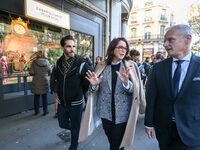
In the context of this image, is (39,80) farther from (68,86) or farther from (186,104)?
(186,104)

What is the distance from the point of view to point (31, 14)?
5.64 metres

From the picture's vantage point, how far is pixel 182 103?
219 centimetres

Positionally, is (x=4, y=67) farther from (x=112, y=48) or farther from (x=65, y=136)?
(x=112, y=48)

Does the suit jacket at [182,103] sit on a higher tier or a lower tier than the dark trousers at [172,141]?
higher

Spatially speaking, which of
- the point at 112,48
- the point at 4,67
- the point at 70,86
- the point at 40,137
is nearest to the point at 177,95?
the point at 112,48

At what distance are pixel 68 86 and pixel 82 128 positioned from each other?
695 millimetres

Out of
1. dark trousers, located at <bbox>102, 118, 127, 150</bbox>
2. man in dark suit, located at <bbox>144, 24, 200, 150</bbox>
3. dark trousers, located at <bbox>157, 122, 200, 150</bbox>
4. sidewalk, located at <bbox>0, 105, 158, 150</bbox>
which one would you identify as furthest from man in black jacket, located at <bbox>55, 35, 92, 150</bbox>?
dark trousers, located at <bbox>157, 122, 200, 150</bbox>

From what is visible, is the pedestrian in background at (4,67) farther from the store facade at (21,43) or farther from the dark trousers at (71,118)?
the dark trousers at (71,118)

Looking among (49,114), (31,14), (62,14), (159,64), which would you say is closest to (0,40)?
(31,14)

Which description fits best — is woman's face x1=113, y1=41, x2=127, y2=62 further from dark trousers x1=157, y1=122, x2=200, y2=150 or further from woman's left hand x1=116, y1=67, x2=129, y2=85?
dark trousers x1=157, y1=122, x2=200, y2=150

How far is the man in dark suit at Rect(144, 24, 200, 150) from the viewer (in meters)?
2.18

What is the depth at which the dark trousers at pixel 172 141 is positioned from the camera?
223cm

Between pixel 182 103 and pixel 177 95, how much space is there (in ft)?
0.30

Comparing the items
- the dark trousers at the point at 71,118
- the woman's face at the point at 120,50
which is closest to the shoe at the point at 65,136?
the dark trousers at the point at 71,118
